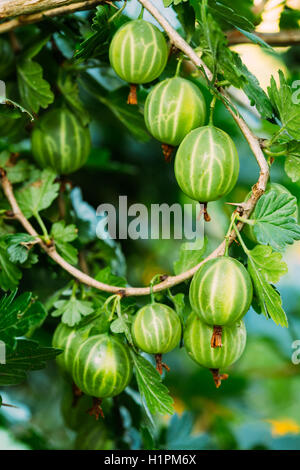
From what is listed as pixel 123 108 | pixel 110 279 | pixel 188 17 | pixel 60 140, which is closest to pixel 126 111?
pixel 123 108

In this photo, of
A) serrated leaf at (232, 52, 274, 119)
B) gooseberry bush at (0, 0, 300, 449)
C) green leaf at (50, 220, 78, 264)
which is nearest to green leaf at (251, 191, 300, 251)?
gooseberry bush at (0, 0, 300, 449)

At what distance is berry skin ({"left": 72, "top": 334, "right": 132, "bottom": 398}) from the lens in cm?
79

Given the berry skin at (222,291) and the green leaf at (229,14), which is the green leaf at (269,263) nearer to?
the berry skin at (222,291)

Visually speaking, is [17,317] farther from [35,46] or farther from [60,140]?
[35,46]

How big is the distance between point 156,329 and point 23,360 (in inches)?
8.1

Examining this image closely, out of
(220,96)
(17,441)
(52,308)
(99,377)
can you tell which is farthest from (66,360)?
(17,441)

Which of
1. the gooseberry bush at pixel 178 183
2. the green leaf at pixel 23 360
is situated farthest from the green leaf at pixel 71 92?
the green leaf at pixel 23 360

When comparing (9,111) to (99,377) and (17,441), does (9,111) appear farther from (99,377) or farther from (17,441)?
(17,441)

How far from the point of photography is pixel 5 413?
59.3 inches

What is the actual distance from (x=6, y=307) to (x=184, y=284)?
0.27m

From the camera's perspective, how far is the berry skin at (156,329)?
0.74m

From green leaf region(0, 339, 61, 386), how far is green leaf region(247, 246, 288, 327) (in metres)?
0.30

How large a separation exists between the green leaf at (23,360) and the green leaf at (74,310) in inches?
3.6

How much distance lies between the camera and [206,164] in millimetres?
699
